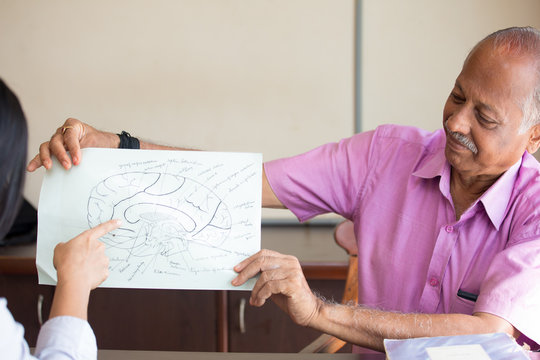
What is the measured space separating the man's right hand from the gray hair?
0.86 m

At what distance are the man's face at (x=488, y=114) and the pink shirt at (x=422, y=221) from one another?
0.06 metres

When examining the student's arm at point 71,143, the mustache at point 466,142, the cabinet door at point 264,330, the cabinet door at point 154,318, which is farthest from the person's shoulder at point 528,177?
the cabinet door at point 154,318

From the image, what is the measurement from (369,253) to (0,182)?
2.59ft

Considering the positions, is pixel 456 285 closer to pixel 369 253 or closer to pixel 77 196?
pixel 369 253

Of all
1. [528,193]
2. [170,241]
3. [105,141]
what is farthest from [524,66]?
[105,141]

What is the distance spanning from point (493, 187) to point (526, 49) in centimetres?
28

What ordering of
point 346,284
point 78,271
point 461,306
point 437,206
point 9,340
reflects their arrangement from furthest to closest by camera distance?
1. point 346,284
2. point 437,206
3. point 461,306
4. point 78,271
5. point 9,340

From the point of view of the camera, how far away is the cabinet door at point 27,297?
193cm

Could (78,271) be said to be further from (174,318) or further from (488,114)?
(174,318)

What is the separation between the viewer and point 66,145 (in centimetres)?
105

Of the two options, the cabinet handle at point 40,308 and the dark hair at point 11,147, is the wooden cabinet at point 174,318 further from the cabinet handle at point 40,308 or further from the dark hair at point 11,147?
the dark hair at point 11,147

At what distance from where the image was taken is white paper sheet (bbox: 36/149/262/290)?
1.02 metres

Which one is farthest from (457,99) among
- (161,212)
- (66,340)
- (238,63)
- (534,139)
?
(238,63)

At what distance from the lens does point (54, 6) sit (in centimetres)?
207
